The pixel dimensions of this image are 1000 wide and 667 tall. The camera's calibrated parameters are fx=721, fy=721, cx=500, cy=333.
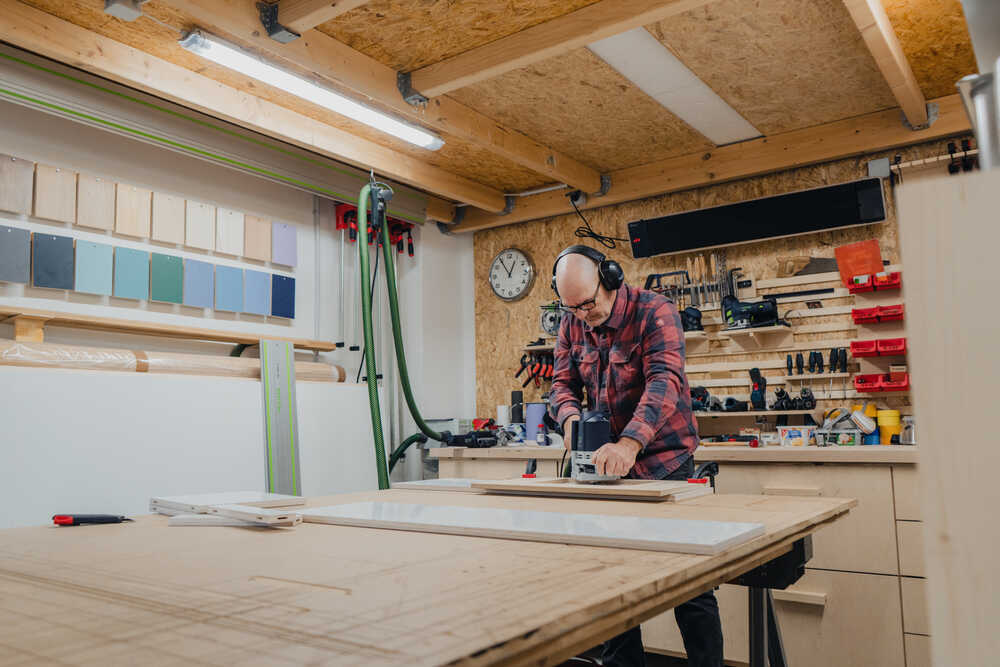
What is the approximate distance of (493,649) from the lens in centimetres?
57

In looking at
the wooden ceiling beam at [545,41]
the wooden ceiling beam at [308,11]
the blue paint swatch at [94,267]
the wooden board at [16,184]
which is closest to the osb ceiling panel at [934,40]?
the wooden ceiling beam at [545,41]

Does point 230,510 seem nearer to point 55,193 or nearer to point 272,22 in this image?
point 272,22

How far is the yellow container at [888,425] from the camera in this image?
3.58 m

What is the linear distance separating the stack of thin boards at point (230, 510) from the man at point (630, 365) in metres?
0.94

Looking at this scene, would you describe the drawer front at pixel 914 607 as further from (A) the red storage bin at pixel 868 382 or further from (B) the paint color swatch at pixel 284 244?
(B) the paint color swatch at pixel 284 244

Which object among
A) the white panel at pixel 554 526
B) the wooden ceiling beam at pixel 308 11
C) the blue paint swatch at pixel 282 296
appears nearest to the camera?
the white panel at pixel 554 526

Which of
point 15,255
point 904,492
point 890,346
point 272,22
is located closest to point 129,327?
point 15,255

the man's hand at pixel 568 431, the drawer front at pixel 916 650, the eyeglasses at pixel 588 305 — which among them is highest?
the eyeglasses at pixel 588 305

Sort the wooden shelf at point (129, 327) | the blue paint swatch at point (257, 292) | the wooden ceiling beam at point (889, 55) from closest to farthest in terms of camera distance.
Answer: the wooden ceiling beam at point (889, 55) → the wooden shelf at point (129, 327) → the blue paint swatch at point (257, 292)

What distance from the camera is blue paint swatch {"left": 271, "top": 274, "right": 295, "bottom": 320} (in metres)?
4.37

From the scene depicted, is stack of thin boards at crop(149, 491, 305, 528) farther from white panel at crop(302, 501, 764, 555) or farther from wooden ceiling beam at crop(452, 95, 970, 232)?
wooden ceiling beam at crop(452, 95, 970, 232)

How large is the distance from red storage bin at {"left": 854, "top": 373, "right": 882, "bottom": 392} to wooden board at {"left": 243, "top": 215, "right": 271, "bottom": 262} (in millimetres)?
3436

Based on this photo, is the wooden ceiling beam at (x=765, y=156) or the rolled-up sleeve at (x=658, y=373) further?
the wooden ceiling beam at (x=765, y=156)

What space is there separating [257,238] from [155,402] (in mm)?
1374
